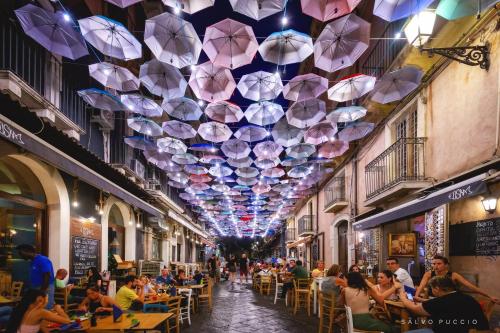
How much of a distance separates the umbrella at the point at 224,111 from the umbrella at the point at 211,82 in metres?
1.22

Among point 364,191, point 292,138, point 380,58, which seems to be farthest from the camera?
point 364,191

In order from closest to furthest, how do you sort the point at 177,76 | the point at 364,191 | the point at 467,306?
the point at 467,306, the point at 177,76, the point at 364,191

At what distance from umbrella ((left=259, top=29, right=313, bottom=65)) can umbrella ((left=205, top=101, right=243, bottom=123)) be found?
10.8 ft

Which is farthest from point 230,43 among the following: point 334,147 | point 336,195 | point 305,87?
point 336,195

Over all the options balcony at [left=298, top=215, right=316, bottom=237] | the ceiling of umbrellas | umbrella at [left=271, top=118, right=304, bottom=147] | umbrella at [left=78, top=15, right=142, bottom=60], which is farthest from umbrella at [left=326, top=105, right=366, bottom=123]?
balcony at [left=298, top=215, right=316, bottom=237]

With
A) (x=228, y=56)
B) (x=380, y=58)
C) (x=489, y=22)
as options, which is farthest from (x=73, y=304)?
(x=380, y=58)

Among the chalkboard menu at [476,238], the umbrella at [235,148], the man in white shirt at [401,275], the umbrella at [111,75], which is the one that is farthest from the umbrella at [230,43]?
the umbrella at [235,148]

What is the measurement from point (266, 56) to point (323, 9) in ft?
7.60

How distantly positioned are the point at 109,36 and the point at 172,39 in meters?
1.29

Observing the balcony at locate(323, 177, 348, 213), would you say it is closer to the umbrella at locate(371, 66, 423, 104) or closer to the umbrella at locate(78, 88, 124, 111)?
the umbrella at locate(371, 66, 423, 104)

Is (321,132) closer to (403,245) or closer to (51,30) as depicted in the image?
(403,245)

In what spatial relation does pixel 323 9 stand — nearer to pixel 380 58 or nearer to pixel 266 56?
pixel 266 56

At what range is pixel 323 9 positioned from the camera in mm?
6863

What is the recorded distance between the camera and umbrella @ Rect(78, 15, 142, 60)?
7922 millimetres
